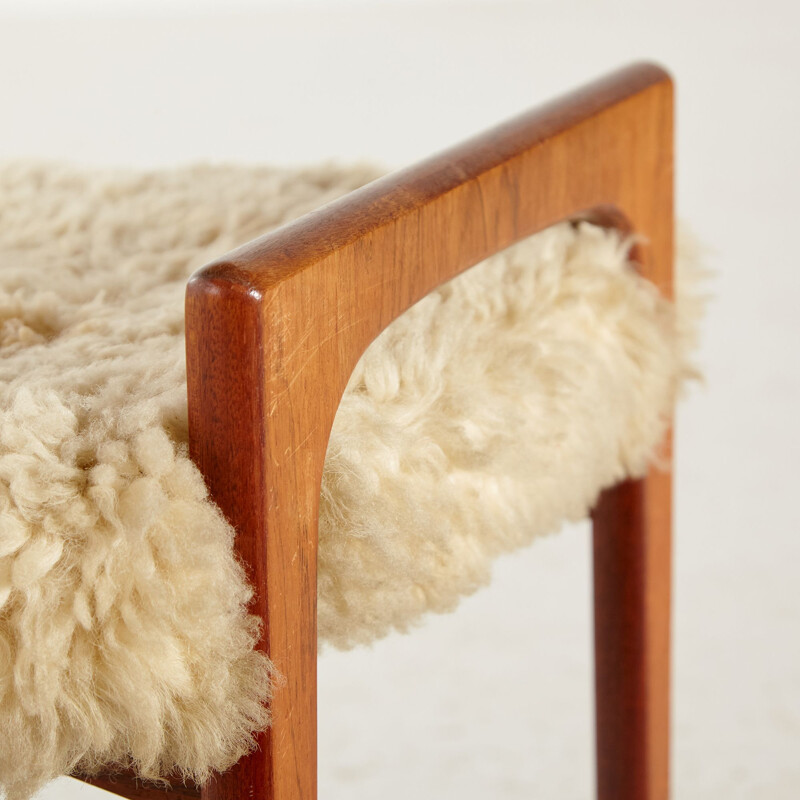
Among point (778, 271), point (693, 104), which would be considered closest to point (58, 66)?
point (693, 104)

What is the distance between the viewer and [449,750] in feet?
3.50

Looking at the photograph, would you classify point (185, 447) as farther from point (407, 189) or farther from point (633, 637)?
point (633, 637)

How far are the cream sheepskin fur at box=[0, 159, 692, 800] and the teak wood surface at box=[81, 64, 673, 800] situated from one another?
0.06 feet

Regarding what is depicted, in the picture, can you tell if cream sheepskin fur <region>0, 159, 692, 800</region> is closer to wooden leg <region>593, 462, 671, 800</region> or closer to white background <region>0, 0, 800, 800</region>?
wooden leg <region>593, 462, 671, 800</region>

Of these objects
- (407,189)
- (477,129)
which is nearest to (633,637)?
(407,189)

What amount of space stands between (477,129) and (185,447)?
1.81m

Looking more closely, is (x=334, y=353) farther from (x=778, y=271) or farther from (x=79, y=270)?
(x=778, y=271)

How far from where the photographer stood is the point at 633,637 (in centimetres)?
83

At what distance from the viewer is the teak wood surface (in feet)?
1.44

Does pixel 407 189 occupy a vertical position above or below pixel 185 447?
above

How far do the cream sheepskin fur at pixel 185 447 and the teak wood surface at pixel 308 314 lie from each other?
2 centimetres

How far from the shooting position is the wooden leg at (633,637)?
810 millimetres

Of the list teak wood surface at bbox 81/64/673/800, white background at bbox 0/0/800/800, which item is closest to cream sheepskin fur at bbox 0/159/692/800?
teak wood surface at bbox 81/64/673/800

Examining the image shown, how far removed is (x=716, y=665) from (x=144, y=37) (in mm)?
1793
